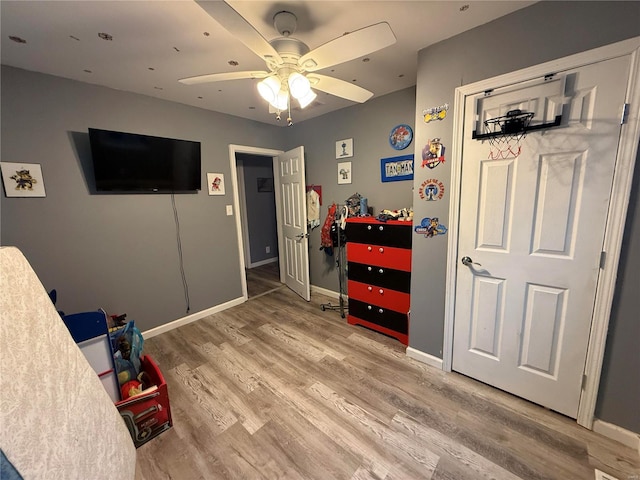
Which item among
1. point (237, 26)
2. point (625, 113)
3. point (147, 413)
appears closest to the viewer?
point (237, 26)

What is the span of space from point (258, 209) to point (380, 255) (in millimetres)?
3468

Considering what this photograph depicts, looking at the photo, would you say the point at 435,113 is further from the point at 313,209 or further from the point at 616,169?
the point at 313,209

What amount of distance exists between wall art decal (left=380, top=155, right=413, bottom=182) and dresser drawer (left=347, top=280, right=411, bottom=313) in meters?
1.19

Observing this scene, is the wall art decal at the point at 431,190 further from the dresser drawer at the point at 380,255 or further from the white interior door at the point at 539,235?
the dresser drawer at the point at 380,255

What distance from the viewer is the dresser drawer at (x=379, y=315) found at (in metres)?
2.38

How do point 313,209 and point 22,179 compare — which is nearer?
point 22,179

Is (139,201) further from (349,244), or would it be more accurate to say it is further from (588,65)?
(588,65)

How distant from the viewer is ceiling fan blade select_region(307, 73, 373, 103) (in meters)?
1.45

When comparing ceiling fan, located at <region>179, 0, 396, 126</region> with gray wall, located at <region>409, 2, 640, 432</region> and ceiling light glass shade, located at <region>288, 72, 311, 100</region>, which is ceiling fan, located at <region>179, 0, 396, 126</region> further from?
gray wall, located at <region>409, 2, 640, 432</region>

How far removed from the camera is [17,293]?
0.70m

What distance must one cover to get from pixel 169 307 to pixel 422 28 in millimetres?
3337

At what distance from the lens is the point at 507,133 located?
5.05 ft

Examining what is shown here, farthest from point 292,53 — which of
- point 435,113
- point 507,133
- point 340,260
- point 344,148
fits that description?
point 340,260

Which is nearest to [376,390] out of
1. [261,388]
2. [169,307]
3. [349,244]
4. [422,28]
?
[261,388]
